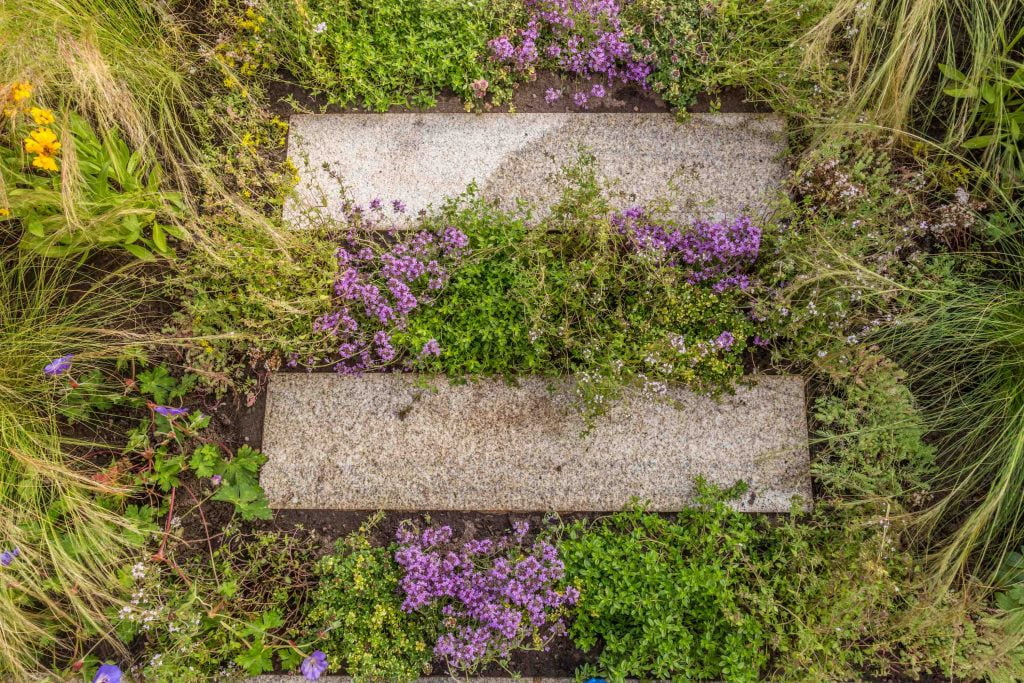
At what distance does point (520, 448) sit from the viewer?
10.8 feet

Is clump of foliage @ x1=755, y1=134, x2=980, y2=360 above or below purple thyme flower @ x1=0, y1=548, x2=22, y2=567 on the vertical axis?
above

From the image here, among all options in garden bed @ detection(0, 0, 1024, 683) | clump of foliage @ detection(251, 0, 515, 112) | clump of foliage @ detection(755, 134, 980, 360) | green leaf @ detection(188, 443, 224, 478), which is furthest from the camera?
clump of foliage @ detection(251, 0, 515, 112)

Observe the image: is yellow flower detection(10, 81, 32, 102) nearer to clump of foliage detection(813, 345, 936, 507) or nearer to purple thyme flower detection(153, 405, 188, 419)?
purple thyme flower detection(153, 405, 188, 419)

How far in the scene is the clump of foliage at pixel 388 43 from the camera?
136 inches

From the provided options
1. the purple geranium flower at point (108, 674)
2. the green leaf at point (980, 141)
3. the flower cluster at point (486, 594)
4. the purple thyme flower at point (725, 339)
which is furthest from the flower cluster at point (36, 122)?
the green leaf at point (980, 141)

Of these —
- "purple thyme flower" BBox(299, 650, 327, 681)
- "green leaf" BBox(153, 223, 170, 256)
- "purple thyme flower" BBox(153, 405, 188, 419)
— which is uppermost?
"green leaf" BBox(153, 223, 170, 256)

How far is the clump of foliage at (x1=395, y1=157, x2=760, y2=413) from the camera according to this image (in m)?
3.12

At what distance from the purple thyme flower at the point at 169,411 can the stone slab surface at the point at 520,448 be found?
1.40 feet

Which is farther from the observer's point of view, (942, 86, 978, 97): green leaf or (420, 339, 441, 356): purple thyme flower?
(942, 86, 978, 97): green leaf

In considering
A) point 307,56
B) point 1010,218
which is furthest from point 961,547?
point 307,56

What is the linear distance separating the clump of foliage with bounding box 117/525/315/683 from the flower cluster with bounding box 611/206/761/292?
2421 mm

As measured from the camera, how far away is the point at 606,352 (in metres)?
3.13

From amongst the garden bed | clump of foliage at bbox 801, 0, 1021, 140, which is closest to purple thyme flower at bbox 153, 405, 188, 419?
the garden bed

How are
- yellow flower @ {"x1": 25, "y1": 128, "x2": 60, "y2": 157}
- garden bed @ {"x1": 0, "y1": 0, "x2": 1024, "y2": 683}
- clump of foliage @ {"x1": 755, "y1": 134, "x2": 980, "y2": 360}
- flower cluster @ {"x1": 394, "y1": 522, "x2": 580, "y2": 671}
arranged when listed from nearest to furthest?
yellow flower @ {"x1": 25, "y1": 128, "x2": 60, "y2": 157}, flower cluster @ {"x1": 394, "y1": 522, "x2": 580, "y2": 671}, garden bed @ {"x1": 0, "y1": 0, "x2": 1024, "y2": 683}, clump of foliage @ {"x1": 755, "y1": 134, "x2": 980, "y2": 360}
